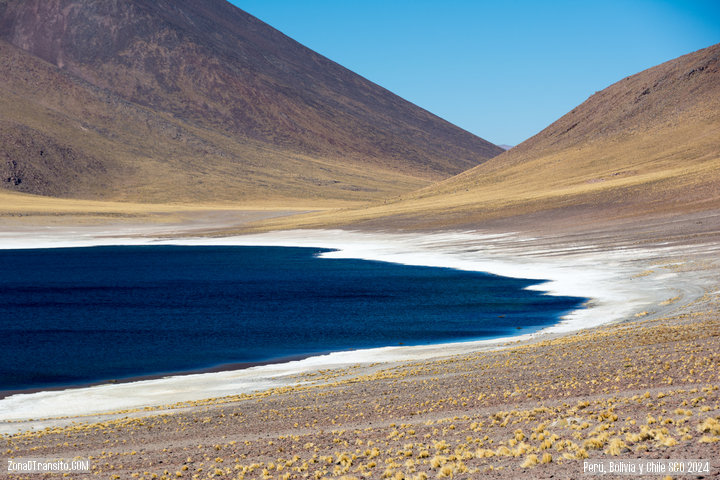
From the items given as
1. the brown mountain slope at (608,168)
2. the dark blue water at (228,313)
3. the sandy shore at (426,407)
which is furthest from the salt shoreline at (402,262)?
the brown mountain slope at (608,168)

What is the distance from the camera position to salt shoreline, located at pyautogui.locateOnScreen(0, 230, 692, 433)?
2325 centimetres

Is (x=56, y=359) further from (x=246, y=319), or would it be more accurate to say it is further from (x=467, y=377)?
(x=467, y=377)

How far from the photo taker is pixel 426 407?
18141 mm

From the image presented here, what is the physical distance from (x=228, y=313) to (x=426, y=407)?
85.4 feet

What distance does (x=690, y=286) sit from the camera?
4272 cm

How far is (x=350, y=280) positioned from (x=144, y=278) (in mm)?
17214

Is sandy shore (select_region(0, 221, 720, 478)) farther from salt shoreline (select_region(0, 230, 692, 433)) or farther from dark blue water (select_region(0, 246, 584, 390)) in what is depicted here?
dark blue water (select_region(0, 246, 584, 390))

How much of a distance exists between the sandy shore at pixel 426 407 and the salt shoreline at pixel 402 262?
156 millimetres

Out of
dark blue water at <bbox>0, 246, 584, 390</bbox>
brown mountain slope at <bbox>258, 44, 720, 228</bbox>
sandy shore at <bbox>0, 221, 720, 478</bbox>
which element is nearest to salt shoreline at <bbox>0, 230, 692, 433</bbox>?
sandy shore at <bbox>0, 221, 720, 478</bbox>

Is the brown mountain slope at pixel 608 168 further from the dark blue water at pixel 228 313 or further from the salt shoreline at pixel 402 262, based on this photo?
the dark blue water at pixel 228 313

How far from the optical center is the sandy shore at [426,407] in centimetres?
1294

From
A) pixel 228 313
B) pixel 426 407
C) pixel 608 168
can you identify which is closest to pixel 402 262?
pixel 228 313

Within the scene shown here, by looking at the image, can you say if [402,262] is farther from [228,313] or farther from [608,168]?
[608,168]

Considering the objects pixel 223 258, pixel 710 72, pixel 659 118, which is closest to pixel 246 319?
pixel 223 258
